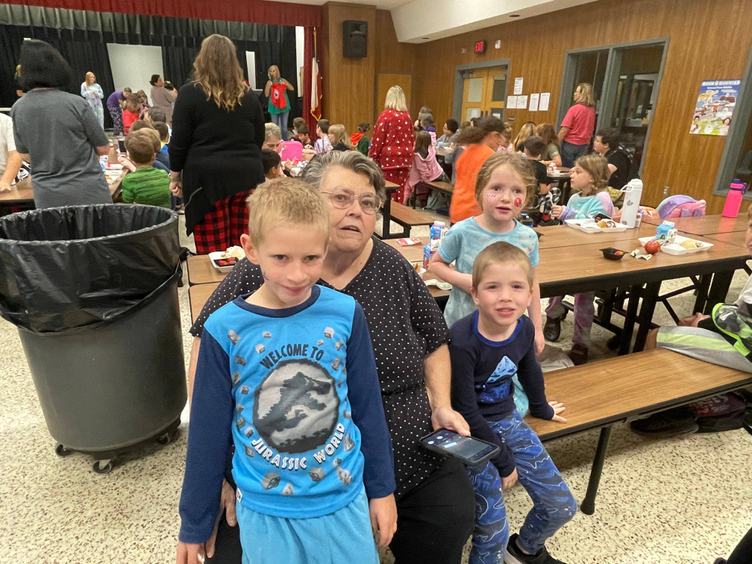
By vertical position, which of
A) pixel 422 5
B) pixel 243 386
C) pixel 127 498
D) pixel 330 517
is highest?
pixel 422 5

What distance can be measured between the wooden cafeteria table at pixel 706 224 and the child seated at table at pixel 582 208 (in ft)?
1.24

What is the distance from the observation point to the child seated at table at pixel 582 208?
289cm

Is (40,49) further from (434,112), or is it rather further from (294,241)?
(434,112)

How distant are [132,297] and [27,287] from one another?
0.29m

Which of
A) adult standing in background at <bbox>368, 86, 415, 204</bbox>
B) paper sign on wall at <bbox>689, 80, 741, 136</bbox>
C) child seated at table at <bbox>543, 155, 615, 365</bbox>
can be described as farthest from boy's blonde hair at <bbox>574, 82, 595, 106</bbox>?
child seated at table at <bbox>543, 155, 615, 365</bbox>

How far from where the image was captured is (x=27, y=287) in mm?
1507

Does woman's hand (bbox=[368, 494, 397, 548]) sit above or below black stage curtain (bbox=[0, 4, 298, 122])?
below

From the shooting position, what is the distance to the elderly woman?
4.02ft

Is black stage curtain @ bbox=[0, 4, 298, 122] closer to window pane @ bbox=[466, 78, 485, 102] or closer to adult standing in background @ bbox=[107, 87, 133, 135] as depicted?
adult standing in background @ bbox=[107, 87, 133, 135]

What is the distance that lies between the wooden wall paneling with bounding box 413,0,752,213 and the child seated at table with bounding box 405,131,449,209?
2.83m

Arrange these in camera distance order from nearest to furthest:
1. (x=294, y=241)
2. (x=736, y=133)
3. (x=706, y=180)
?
1. (x=294, y=241)
2. (x=736, y=133)
3. (x=706, y=180)

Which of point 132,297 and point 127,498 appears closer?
point 132,297

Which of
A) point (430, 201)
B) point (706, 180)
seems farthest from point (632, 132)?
point (430, 201)

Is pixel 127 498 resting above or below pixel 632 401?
below
